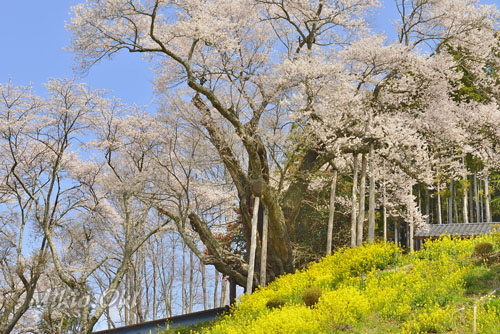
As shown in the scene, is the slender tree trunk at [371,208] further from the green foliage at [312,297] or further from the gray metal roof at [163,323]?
the gray metal roof at [163,323]

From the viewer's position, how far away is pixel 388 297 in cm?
1005

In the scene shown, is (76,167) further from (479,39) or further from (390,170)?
(479,39)

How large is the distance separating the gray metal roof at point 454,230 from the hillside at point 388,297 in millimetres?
7309

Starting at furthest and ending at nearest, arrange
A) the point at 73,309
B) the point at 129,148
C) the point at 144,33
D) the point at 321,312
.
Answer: the point at 129,148 → the point at 73,309 → the point at 144,33 → the point at 321,312

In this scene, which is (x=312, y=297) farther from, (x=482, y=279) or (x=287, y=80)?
(x=287, y=80)

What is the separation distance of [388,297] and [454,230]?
13.3 meters

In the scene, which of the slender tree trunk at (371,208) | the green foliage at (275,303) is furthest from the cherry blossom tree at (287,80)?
the green foliage at (275,303)

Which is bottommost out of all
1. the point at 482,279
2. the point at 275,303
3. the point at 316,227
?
the point at 275,303

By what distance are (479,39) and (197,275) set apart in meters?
21.8

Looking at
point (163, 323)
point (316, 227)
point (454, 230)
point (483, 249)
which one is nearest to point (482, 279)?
point (483, 249)

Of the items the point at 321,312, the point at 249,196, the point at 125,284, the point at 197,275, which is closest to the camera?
the point at 321,312

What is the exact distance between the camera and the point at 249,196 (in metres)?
16.8

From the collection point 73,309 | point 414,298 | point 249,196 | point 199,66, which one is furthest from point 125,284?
point 414,298

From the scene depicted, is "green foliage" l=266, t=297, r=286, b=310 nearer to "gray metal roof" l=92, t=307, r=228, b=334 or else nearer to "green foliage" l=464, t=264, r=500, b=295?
"green foliage" l=464, t=264, r=500, b=295
